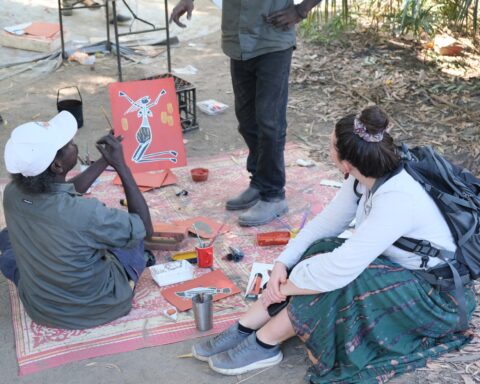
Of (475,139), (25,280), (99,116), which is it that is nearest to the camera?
(25,280)

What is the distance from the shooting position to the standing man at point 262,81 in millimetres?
4102

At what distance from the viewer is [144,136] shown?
500 cm

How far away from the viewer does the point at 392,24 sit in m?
8.20

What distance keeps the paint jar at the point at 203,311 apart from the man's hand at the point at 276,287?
335mm

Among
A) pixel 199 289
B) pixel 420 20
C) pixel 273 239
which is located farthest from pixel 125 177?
Answer: pixel 420 20

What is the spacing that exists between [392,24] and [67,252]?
6.27 m

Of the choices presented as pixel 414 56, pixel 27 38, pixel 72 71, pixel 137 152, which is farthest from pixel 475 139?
pixel 27 38

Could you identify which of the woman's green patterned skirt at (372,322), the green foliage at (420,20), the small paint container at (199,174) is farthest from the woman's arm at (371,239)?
the green foliage at (420,20)

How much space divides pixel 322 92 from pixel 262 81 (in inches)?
113

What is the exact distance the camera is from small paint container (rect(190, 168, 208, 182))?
5090 mm

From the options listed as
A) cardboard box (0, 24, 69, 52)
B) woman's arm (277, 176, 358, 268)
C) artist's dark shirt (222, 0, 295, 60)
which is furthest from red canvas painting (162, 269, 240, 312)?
cardboard box (0, 24, 69, 52)

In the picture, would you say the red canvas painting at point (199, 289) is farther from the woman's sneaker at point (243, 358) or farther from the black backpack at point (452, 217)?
the black backpack at point (452, 217)

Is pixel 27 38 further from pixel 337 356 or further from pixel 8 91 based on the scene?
pixel 337 356

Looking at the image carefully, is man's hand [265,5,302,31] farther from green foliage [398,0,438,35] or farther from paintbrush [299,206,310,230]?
green foliage [398,0,438,35]
